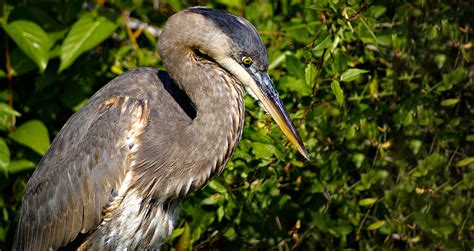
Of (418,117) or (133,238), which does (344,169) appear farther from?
(133,238)

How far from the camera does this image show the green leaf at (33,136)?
488 centimetres

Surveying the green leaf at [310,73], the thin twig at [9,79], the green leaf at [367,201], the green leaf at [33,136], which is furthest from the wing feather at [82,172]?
the green leaf at [367,201]

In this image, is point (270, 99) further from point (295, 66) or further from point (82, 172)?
point (82, 172)

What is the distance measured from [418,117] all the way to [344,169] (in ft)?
1.90

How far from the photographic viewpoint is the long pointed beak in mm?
3490

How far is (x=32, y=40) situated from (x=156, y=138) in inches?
62.3

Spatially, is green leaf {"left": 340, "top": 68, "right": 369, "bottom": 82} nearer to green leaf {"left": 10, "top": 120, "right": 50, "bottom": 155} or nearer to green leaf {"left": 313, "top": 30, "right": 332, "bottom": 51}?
green leaf {"left": 313, "top": 30, "right": 332, "bottom": 51}

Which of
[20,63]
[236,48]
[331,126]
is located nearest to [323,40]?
[236,48]

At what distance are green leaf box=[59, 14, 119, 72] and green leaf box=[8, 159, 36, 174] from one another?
28.4 inches

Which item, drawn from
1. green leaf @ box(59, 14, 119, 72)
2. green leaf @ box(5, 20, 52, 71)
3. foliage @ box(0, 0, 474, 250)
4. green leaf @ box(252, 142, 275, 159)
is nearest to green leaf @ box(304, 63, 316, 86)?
foliage @ box(0, 0, 474, 250)

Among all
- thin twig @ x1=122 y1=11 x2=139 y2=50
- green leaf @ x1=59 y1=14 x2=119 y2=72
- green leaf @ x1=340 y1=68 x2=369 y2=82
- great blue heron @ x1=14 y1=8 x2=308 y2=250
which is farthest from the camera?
thin twig @ x1=122 y1=11 x2=139 y2=50

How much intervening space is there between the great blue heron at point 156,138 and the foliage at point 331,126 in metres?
0.55

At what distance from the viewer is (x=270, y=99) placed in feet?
11.6

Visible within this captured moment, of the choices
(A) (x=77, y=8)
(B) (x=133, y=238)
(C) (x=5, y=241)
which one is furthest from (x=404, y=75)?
(C) (x=5, y=241)
